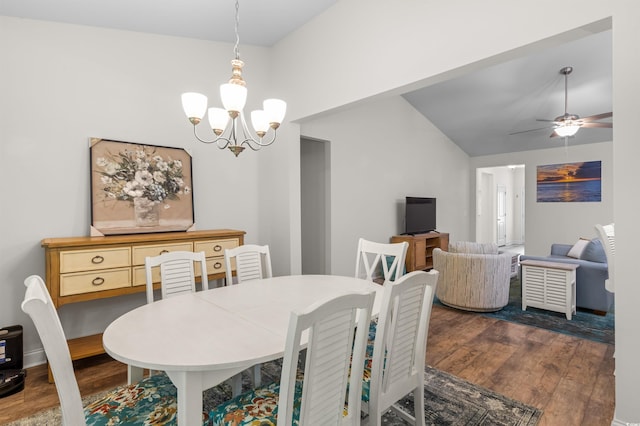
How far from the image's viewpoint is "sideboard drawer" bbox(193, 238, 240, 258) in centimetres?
311

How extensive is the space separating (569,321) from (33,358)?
5014 mm

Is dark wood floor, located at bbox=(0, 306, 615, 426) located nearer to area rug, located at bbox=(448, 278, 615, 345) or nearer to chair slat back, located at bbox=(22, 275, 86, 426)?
area rug, located at bbox=(448, 278, 615, 345)

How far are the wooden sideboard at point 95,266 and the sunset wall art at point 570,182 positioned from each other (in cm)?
702

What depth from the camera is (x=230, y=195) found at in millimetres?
3807

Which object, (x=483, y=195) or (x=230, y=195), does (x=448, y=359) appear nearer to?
(x=230, y=195)

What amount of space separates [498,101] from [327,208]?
3442 mm

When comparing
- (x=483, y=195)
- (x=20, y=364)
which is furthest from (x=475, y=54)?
(x=483, y=195)

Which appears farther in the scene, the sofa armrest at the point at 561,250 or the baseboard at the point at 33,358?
the sofa armrest at the point at 561,250

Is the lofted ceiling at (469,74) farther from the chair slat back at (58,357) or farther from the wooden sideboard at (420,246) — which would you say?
the chair slat back at (58,357)

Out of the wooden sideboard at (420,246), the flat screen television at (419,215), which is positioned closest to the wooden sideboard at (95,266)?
A: the wooden sideboard at (420,246)

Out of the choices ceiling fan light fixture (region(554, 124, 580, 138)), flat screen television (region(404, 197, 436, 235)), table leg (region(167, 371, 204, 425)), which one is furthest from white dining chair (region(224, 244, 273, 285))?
ceiling fan light fixture (region(554, 124, 580, 138))

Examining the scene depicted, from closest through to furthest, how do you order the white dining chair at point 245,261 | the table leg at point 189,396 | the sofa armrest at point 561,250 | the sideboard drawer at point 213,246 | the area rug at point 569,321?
the table leg at point 189,396 → the white dining chair at point 245,261 → the sideboard drawer at point 213,246 → the area rug at point 569,321 → the sofa armrest at point 561,250

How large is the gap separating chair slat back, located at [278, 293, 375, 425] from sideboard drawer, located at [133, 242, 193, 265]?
209 centimetres

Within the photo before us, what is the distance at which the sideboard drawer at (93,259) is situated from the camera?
8.02 ft
